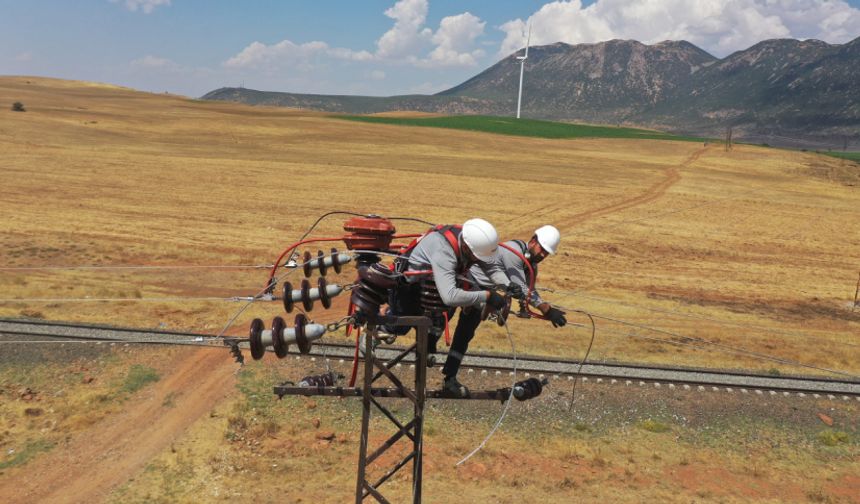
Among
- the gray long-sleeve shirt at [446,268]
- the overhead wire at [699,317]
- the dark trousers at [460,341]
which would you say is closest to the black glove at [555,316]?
the gray long-sleeve shirt at [446,268]

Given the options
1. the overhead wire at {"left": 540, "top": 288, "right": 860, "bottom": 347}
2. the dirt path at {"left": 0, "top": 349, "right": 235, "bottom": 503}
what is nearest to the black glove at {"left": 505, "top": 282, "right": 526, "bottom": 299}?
the dirt path at {"left": 0, "top": 349, "right": 235, "bottom": 503}

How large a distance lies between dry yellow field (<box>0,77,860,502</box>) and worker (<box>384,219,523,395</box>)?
5.05m

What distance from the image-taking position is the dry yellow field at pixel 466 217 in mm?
17781

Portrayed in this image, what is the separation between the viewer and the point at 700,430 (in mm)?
12328

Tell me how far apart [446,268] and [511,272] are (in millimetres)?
1500

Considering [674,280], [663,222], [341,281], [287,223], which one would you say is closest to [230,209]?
[287,223]

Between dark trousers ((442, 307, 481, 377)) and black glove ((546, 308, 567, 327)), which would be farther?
dark trousers ((442, 307, 481, 377))

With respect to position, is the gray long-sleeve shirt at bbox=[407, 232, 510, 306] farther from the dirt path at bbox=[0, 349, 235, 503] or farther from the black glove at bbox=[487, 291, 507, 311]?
the dirt path at bbox=[0, 349, 235, 503]

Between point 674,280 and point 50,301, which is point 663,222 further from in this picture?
point 50,301

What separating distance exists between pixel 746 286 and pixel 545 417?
607 inches

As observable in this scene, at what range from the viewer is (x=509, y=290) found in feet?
21.5

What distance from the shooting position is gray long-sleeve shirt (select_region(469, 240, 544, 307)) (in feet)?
22.9

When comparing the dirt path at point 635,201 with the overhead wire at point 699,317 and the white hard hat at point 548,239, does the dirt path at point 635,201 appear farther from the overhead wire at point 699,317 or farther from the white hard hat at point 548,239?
the white hard hat at point 548,239

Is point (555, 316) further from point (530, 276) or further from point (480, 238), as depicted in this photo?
point (480, 238)
